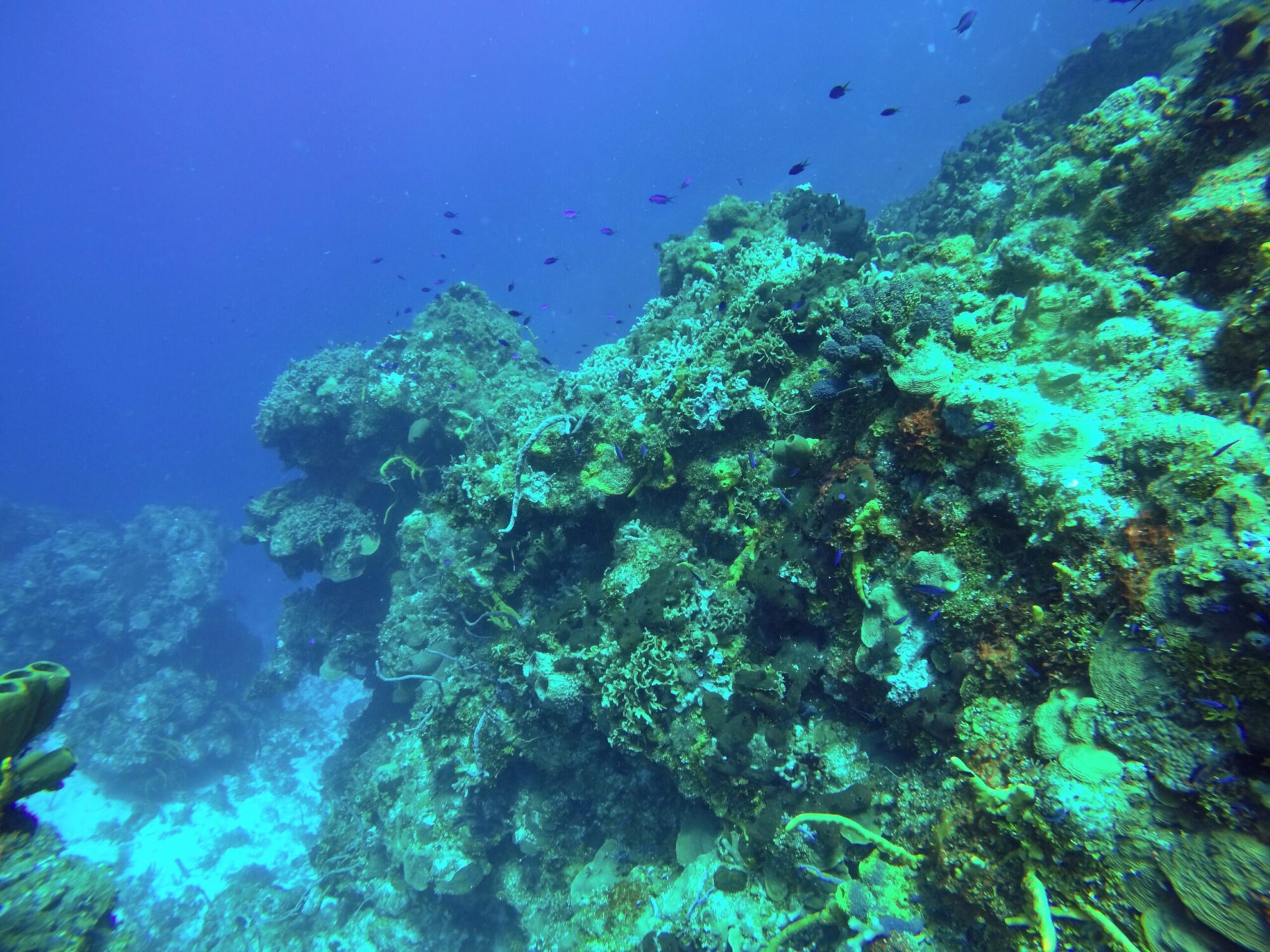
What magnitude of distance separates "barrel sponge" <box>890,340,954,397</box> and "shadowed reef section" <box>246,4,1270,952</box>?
1.5 inches

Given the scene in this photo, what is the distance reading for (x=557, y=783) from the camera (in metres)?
7.87

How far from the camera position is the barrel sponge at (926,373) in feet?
14.2

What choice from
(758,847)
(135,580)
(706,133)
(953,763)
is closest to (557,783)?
(758,847)

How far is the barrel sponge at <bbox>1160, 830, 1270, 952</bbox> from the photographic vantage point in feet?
7.45

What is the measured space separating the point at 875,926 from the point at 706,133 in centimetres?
12330

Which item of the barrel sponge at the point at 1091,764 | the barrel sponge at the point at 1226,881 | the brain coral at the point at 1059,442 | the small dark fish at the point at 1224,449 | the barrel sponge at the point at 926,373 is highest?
the barrel sponge at the point at 926,373

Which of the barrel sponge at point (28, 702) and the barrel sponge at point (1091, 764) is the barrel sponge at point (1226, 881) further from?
the barrel sponge at point (28, 702)

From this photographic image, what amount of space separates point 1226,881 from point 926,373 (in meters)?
3.38

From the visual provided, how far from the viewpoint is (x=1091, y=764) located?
298 centimetres

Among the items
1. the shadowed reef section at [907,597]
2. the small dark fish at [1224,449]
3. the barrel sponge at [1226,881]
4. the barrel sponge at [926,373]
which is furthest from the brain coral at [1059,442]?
the barrel sponge at [1226,881]

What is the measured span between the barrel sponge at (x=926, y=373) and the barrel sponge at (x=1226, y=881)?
300 cm

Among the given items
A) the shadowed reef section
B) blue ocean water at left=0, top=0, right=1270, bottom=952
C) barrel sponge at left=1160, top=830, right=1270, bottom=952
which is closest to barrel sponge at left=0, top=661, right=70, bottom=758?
blue ocean water at left=0, top=0, right=1270, bottom=952

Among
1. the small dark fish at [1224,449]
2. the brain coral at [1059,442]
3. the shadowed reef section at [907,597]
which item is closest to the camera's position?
the shadowed reef section at [907,597]

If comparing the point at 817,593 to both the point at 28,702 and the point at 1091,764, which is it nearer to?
the point at 1091,764
